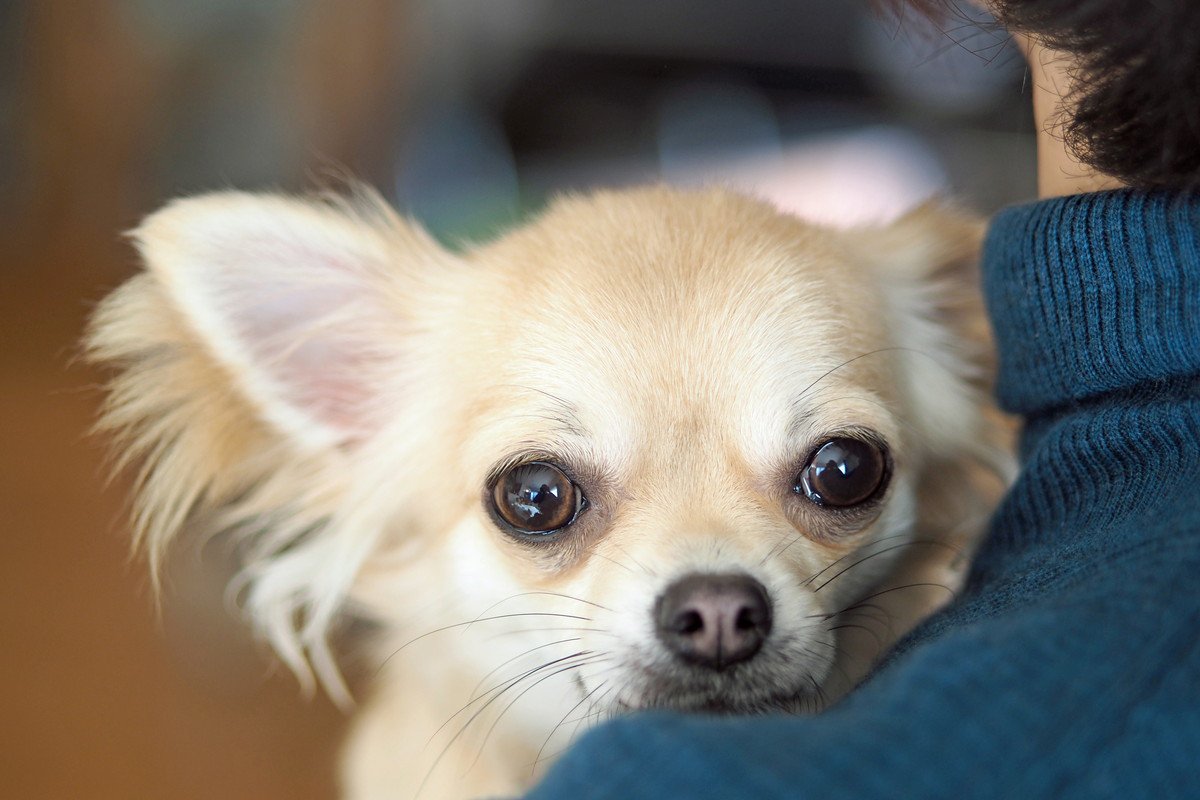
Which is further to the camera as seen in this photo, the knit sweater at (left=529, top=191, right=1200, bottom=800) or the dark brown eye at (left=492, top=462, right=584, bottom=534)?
the dark brown eye at (left=492, top=462, right=584, bottom=534)

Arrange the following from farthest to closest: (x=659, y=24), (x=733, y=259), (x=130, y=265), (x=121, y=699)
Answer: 1. (x=659, y=24)
2. (x=121, y=699)
3. (x=130, y=265)
4. (x=733, y=259)

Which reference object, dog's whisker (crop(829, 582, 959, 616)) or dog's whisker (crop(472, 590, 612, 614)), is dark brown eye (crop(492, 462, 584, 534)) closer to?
dog's whisker (crop(472, 590, 612, 614))

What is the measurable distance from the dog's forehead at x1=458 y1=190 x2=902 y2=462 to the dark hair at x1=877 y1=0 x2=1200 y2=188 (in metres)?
0.44

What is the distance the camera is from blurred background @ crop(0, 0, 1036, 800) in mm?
2121

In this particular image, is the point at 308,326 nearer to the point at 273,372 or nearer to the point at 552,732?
the point at 273,372

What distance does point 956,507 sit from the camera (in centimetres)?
135

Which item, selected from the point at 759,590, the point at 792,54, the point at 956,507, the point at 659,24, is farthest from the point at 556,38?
the point at 759,590

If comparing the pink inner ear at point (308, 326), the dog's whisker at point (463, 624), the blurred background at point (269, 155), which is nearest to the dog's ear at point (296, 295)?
the pink inner ear at point (308, 326)

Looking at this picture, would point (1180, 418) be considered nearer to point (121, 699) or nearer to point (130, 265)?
point (130, 265)

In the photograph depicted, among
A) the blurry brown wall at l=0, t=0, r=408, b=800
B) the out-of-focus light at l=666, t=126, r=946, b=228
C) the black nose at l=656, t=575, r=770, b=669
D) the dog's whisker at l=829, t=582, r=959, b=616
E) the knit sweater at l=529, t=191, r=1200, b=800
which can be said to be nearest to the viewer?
the knit sweater at l=529, t=191, r=1200, b=800

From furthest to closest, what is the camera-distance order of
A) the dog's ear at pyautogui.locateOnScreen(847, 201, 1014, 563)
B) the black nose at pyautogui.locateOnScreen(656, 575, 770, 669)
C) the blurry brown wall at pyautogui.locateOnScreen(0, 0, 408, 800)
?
1. the blurry brown wall at pyautogui.locateOnScreen(0, 0, 408, 800)
2. the dog's ear at pyautogui.locateOnScreen(847, 201, 1014, 563)
3. the black nose at pyautogui.locateOnScreen(656, 575, 770, 669)

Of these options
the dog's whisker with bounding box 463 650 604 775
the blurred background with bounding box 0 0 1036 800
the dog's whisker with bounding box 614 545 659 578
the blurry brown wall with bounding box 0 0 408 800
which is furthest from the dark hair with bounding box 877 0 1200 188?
the blurry brown wall with bounding box 0 0 408 800

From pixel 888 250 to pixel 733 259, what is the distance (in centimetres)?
36

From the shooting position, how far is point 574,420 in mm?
1103
